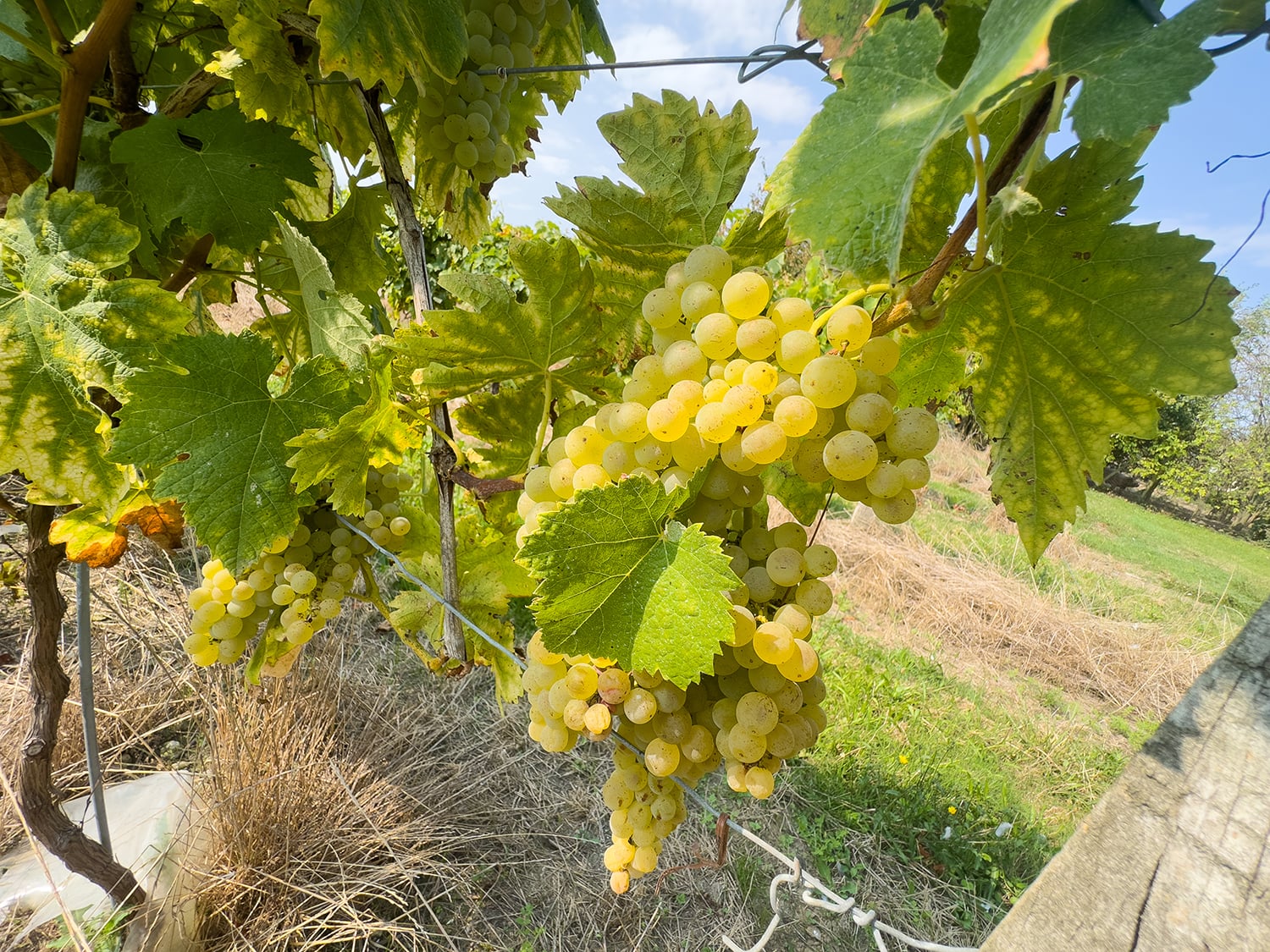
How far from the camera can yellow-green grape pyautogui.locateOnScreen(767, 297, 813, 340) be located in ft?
1.25

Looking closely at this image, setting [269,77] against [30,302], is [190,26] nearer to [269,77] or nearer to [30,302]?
[269,77]

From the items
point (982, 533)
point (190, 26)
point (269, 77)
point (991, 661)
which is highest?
point (190, 26)

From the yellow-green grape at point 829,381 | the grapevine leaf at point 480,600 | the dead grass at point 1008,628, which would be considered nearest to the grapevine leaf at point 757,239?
the yellow-green grape at point 829,381

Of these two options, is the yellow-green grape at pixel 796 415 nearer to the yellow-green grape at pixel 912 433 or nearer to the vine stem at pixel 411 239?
the yellow-green grape at pixel 912 433

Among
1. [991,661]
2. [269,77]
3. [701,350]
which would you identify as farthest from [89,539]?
[991,661]

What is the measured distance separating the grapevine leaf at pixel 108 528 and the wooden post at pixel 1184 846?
3.06 ft

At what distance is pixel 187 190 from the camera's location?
684 mm

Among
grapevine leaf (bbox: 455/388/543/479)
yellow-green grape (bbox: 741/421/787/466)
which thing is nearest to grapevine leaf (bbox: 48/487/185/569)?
grapevine leaf (bbox: 455/388/543/479)

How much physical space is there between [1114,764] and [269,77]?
394 centimetres

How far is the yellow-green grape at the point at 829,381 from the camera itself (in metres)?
0.35

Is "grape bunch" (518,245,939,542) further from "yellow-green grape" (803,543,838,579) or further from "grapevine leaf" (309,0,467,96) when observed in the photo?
"grapevine leaf" (309,0,467,96)

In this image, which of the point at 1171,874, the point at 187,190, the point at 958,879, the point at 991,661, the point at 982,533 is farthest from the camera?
the point at 982,533

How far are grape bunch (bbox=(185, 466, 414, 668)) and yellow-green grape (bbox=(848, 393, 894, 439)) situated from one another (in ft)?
2.00

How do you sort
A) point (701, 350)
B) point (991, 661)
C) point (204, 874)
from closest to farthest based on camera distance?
point (701, 350) < point (204, 874) < point (991, 661)
